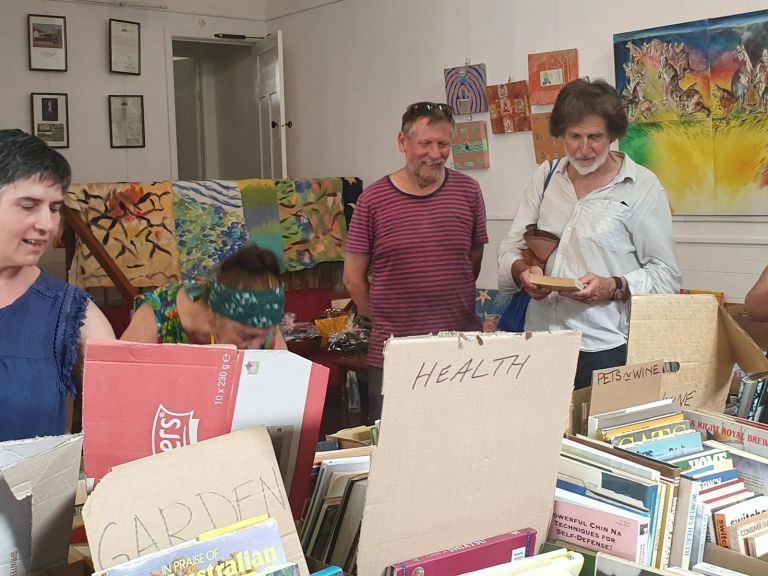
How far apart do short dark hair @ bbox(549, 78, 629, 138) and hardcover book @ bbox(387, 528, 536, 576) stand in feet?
5.51

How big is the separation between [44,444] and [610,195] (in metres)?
1.95

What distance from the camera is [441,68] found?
6.39m

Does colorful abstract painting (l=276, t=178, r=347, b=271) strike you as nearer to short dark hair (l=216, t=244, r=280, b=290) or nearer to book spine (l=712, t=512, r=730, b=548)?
short dark hair (l=216, t=244, r=280, b=290)

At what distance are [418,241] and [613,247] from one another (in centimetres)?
68

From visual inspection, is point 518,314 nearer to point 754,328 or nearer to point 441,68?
point 754,328

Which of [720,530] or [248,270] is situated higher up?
[248,270]

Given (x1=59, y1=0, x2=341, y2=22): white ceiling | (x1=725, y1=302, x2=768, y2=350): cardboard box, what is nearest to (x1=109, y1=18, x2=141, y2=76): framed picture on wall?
(x1=59, y1=0, x2=341, y2=22): white ceiling

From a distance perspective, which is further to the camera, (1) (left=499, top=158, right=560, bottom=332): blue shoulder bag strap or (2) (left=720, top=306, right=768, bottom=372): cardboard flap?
(1) (left=499, top=158, right=560, bottom=332): blue shoulder bag strap

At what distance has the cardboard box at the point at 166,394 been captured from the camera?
1353mm

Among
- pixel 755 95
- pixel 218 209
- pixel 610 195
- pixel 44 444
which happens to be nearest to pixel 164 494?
pixel 44 444

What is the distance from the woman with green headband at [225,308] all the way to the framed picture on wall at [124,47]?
5871 millimetres

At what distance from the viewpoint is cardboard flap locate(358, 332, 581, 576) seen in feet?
4.13

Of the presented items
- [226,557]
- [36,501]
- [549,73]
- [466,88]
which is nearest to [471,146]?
[466,88]

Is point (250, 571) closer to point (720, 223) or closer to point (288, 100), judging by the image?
point (720, 223)
